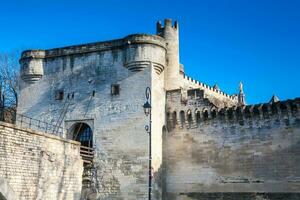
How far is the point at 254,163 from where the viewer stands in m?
22.1

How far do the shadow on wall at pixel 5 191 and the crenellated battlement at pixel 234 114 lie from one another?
32.3 feet

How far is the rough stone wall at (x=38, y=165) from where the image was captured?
1795 centimetres

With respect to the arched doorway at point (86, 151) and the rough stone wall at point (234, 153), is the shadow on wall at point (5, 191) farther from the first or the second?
the rough stone wall at point (234, 153)

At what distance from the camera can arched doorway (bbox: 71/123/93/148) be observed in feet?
81.1

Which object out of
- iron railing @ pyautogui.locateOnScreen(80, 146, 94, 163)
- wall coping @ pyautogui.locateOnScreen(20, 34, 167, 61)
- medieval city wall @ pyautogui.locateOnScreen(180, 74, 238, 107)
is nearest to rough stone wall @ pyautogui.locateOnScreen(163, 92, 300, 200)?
medieval city wall @ pyautogui.locateOnScreen(180, 74, 238, 107)

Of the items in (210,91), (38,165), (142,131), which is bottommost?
(38,165)

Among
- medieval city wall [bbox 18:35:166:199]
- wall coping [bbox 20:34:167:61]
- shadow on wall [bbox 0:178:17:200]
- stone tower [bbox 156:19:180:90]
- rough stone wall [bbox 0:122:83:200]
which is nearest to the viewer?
shadow on wall [bbox 0:178:17:200]

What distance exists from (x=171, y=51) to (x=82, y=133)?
22.8 feet

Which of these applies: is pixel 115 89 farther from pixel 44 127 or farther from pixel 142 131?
pixel 44 127

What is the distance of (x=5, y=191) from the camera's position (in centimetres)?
1745

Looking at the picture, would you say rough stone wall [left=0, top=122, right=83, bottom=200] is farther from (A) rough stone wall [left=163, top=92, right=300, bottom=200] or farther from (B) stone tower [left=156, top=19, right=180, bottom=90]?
(B) stone tower [left=156, top=19, right=180, bottom=90]

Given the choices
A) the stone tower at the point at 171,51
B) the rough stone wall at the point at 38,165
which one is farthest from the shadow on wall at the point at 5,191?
the stone tower at the point at 171,51

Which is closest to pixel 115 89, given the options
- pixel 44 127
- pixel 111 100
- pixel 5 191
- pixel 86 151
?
pixel 111 100

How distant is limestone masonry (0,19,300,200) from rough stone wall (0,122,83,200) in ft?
0.23
